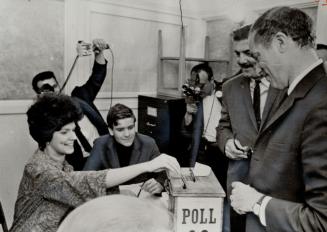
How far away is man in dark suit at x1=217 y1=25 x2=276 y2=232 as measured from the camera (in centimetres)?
171

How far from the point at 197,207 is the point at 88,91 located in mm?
1982

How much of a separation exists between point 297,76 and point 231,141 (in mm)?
712

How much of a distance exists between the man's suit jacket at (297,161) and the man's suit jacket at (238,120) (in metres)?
0.60

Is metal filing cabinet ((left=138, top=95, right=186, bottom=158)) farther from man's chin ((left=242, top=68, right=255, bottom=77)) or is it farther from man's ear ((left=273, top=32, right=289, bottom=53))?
man's ear ((left=273, top=32, right=289, bottom=53))

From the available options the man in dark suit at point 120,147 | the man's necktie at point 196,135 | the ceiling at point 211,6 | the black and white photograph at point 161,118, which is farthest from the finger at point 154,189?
the ceiling at point 211,6

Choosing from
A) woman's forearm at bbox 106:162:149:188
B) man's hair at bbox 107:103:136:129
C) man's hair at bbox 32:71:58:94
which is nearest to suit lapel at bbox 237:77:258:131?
woman's forearm at bbox 106:162:149:188

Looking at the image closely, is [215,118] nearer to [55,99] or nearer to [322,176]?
[55,99]

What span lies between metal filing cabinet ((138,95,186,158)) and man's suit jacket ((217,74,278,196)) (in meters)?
1.29

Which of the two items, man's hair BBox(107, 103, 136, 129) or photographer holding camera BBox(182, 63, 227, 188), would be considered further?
photographer holding camera BBox(182, 63, 227, 188)

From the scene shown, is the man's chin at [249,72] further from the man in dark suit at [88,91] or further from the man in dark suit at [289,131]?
the man in dark suit at [88,91]

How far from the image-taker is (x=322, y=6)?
7.88 ft

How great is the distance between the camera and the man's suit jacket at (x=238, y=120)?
5.65 ft

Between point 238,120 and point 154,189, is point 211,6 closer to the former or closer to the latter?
point 238,120

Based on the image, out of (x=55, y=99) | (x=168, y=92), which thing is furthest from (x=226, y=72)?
(x=55, y=99)
